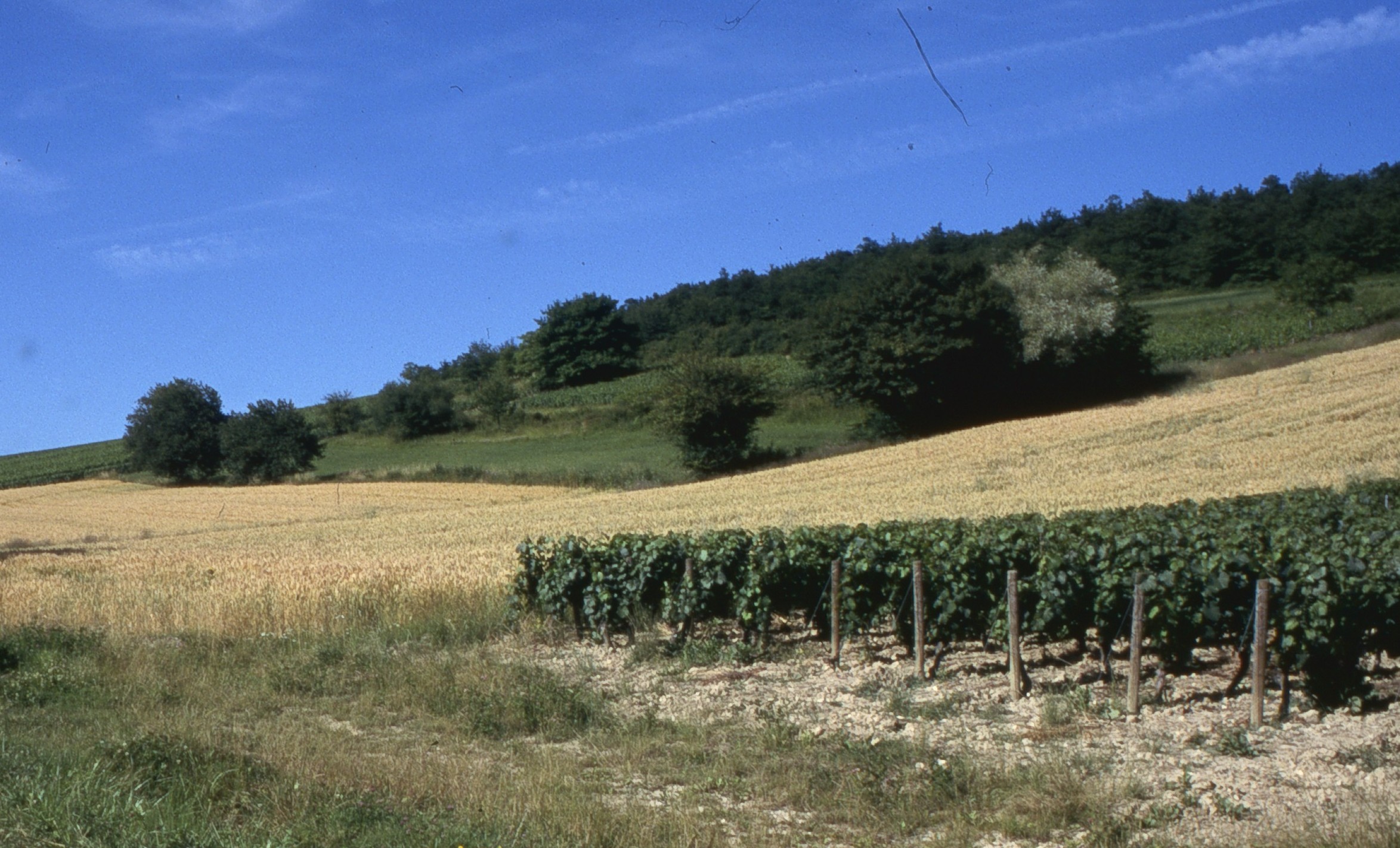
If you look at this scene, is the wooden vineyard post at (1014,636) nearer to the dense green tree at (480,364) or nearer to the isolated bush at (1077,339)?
the isolated bush at (1077,339)

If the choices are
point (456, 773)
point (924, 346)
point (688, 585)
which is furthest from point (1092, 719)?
point (924, 346)

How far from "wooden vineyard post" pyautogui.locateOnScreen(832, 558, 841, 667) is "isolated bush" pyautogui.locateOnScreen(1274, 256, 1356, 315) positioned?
53882 millimetres

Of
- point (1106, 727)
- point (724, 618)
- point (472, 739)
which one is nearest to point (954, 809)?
point (1106, 727)

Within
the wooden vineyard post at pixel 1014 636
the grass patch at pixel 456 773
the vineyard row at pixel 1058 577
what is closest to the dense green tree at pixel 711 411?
the vineyard row at pixel 1058 577

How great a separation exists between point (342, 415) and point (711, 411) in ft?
165

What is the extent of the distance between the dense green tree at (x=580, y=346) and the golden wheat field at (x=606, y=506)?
4026 cm

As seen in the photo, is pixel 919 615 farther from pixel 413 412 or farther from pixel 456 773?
pixel 413 412

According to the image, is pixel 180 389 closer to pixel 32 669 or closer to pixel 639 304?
pixel 639 304

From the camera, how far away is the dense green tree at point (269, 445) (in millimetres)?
63812

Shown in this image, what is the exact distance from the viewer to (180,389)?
233 ft

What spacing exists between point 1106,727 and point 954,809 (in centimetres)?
258

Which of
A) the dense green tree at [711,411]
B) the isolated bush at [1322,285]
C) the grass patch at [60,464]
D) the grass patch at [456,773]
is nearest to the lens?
the grass patch at [456,773]

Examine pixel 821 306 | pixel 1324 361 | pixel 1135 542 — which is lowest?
pixel 1135 542

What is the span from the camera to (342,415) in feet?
285
